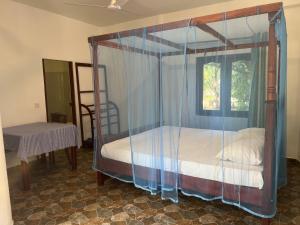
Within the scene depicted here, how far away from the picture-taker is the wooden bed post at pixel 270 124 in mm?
1938

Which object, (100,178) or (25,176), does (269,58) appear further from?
(25,176)

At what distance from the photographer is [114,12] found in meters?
4.70

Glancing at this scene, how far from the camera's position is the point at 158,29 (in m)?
2.45

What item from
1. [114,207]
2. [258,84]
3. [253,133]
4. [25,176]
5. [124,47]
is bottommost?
[114,207]

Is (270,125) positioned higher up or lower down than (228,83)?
lower down

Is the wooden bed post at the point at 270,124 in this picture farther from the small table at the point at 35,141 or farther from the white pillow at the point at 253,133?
the small table at the point at 35,141

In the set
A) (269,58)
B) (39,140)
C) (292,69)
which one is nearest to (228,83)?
(269,58)

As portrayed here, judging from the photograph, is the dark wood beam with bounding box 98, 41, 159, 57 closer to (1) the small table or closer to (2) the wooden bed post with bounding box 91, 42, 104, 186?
(2) the wooden bed post with bounding box 91, 42, 104, 186

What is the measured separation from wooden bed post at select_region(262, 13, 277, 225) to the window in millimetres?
209

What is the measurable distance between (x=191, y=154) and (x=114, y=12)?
3.42 m

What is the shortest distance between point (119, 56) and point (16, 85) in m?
2.21

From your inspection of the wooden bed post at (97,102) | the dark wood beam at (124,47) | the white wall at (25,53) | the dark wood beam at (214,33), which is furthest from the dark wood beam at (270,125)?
the white wall at (25,53)

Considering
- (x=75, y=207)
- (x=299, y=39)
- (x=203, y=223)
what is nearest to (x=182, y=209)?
(x=203, y=223)

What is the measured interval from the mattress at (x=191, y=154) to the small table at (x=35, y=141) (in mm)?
796
